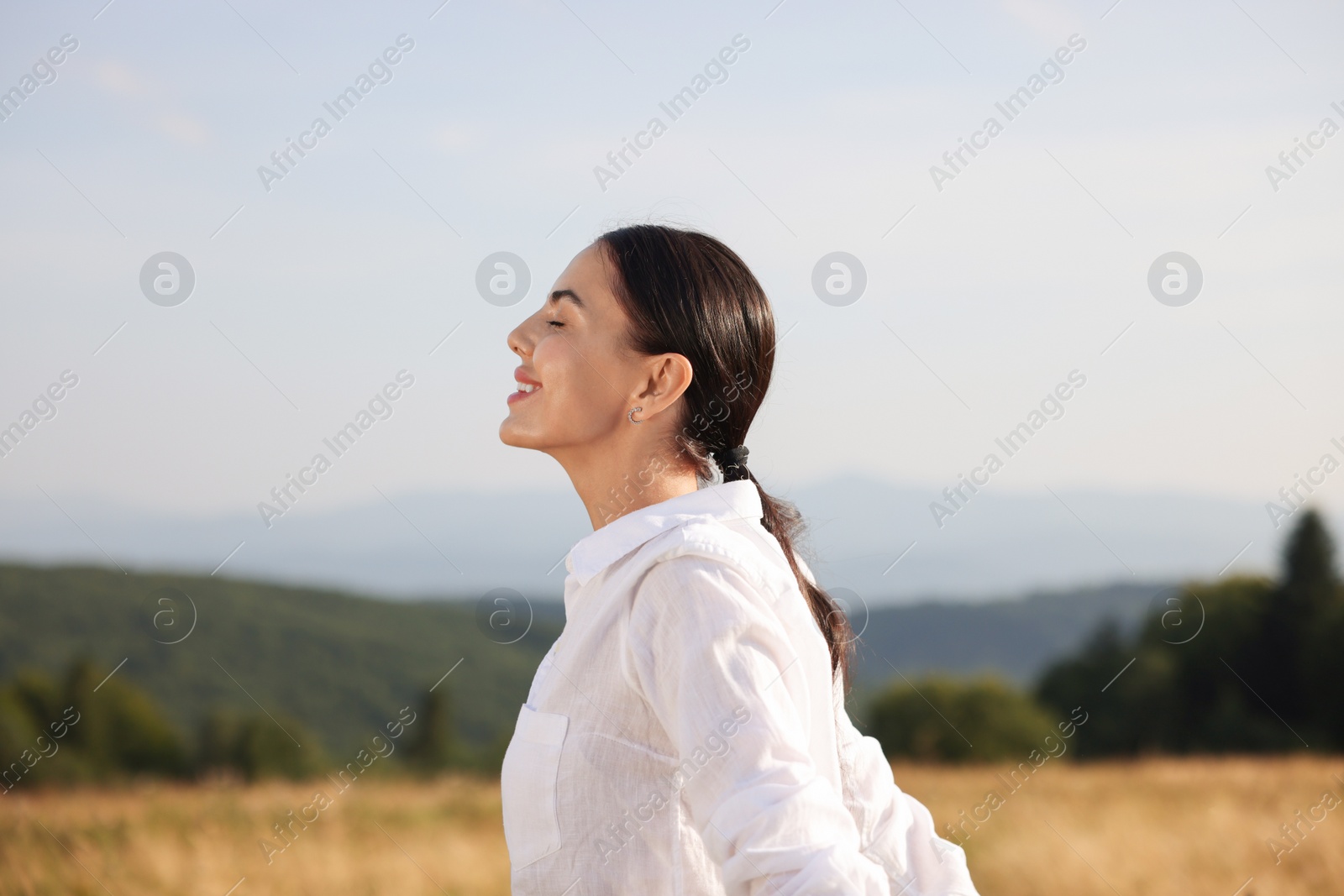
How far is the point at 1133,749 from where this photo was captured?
2966 cm

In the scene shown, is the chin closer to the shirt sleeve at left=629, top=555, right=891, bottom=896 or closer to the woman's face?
the woman's face

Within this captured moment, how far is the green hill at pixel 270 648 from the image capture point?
3988 cm

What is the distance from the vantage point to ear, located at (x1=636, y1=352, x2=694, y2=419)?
7.84 feet

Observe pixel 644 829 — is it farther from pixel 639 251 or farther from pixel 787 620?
pixel 639 251

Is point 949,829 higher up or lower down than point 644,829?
lower down

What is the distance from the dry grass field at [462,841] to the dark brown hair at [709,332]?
4.04 meters

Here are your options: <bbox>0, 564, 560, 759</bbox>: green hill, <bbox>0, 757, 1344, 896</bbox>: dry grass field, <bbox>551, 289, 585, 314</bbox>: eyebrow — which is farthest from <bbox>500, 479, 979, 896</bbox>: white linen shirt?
<bbox>0, 564, 560, 759</bbox>: green hill

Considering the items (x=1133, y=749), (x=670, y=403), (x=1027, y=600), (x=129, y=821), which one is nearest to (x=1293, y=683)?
(x=1133, y=749)

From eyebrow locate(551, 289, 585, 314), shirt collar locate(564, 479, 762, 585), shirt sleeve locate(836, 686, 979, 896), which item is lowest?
shirt sleeve locate(836, 686, 979, 896)

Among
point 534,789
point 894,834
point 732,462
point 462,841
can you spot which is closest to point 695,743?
point 534,789

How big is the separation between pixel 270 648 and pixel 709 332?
155 ft

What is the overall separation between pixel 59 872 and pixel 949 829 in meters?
4.96

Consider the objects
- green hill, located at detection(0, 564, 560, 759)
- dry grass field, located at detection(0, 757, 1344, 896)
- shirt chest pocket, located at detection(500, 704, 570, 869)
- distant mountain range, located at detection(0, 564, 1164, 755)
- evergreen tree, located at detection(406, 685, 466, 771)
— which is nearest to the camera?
shirt chest pocket, located at detection(500, 704, 570, 869)

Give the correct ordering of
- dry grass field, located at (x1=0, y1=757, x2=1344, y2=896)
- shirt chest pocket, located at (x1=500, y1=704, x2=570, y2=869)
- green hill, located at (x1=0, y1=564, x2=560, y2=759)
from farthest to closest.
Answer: green hill, located at (x1=0, y1=564, x2=560, y2=759) < dry grass field, located at (x1=0, y1=757, x2=1344, y2=896) < shirt chest pocket, located at (x1=500, y1=704, x2=570, y2=869)
